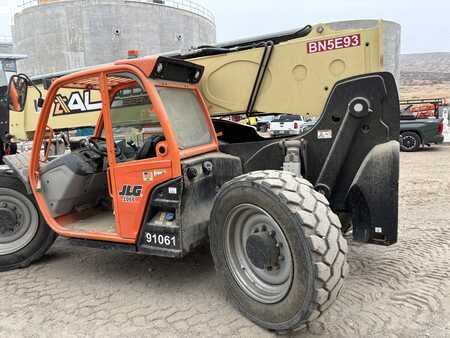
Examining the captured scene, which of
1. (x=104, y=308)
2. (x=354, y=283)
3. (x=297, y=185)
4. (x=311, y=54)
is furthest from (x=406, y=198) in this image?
(x=104, y=308)

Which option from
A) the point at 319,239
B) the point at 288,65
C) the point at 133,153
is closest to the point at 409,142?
the point at 288,65

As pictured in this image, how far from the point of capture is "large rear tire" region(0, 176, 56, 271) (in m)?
4.84

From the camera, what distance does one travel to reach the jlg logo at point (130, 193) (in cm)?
398

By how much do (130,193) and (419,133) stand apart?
1377 centimetres

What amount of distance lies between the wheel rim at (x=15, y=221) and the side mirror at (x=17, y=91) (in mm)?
1108

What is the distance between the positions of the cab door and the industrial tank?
3242 cm

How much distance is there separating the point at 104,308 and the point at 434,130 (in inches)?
568

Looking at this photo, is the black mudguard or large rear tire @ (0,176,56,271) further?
large rear tire @ (0,176,56,271)

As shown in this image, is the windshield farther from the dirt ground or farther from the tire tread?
the dirt ground

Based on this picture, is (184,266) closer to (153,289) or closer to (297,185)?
(153,289)

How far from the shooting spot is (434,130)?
15297 mm

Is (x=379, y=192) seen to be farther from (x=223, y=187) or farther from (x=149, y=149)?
(x=149, y=149)

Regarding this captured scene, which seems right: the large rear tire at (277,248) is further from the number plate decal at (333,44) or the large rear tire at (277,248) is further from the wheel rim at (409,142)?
the wheel rim at (409,142)

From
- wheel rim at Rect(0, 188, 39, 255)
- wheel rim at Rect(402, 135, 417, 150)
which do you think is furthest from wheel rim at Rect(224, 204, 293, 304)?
wheel rim at Rect(402, 135, 417, 150)
